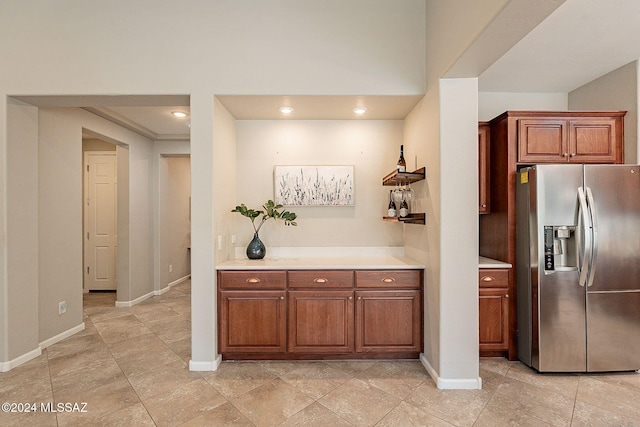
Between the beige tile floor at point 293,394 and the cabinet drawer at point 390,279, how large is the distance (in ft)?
2.31

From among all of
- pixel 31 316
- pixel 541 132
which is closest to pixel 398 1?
pixel 541 132

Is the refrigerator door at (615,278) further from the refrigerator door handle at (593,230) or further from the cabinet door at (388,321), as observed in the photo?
the cabinet door at (388,321)

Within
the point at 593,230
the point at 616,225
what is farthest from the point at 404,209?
the point at 616,225

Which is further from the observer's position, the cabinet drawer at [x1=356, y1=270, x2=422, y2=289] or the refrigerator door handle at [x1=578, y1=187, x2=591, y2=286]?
the cabinet drawer at [x1=356, y1=270, x2=422, y2=289]

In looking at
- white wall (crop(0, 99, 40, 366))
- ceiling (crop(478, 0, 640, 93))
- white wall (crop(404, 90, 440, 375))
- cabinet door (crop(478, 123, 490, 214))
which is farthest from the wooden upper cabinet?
white wall (crop(0, 99, 40, 366))

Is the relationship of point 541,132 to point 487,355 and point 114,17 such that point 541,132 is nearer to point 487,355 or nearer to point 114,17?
point 487,355

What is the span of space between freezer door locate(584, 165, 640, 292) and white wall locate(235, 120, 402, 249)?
1.69 metres

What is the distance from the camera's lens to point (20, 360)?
112 inches

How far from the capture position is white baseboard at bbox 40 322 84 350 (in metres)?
3.21

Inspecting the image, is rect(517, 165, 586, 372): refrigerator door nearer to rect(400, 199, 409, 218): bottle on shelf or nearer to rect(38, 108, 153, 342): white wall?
rect(400, 199, 409, 218): bottle on shelf

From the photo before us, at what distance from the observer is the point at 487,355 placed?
3025 millimetres

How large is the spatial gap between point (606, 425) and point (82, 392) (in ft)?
12.0

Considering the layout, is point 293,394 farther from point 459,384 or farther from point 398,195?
point 398,195

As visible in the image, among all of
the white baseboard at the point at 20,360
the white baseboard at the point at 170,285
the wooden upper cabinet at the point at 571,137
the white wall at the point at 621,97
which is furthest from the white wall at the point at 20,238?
the white wall at the point at 621,97
